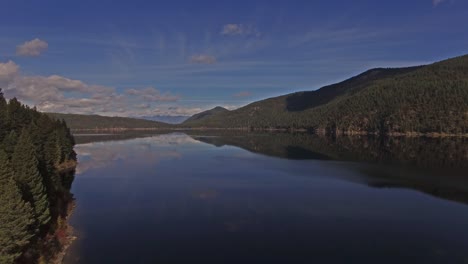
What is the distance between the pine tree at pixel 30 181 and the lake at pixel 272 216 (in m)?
5.10

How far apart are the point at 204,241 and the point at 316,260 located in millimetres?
12727

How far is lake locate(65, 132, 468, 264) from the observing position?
3984cm

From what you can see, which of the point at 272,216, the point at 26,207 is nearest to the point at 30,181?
the point at 26,207

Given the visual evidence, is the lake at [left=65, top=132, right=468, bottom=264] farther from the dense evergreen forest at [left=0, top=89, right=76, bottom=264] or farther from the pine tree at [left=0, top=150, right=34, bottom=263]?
the pine tree at [left=0, top=150, right=34, bottom=263]

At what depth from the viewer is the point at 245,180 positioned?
8931 centimetres

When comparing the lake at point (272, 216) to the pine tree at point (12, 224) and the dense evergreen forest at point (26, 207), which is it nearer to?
the dense evergreen forest at point (26, 207)

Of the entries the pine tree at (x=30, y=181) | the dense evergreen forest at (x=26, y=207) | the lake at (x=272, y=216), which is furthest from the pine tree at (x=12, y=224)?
the lake at (x=272, y=216)

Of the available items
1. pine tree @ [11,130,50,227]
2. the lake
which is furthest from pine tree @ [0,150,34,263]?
the lake

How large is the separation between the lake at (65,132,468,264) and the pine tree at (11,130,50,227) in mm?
5098

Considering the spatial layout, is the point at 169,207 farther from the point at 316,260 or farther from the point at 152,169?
the point at 152,169

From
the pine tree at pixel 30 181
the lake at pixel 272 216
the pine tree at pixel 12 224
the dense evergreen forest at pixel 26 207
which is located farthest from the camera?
the pine tree at pixel 30 181

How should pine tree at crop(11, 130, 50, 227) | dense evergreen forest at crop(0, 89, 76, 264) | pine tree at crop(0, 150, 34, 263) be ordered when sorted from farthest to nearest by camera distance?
pine tree at crop(11, 130, 50, 227)
dense evergreen forest at crop(0, 89, 76, 264)
pine tree at crop(0, 150, 34, 263)

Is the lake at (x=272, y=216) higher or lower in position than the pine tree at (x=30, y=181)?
lower

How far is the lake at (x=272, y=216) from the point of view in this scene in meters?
39.8
